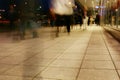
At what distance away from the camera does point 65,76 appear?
5.00 m

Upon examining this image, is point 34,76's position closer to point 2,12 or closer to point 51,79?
point 51,79

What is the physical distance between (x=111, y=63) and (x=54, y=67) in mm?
1558

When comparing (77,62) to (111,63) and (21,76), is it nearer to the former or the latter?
(111,63)

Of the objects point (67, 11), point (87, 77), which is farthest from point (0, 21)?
point (87, 77)

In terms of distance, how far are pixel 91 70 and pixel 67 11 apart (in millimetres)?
13854

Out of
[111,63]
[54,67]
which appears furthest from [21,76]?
[111,63]

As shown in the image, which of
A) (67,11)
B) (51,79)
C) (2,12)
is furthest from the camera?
(2,12)

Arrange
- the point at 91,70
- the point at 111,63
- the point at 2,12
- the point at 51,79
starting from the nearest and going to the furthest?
the point at 51,79, the point at 91,70, the point at 111,63, the point at 2,12

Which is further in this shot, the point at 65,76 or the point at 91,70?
the point at 91,70

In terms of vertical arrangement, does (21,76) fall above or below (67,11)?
below

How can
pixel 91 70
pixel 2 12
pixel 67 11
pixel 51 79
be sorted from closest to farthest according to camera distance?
pixel 51 79, pixel 91 70, pixel 67 11, pixel 2 12

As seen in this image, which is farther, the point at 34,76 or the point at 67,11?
the point at 67,11

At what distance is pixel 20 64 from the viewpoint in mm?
6266

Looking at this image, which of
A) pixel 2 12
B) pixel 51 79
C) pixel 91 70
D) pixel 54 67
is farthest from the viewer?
pixel 2 12
